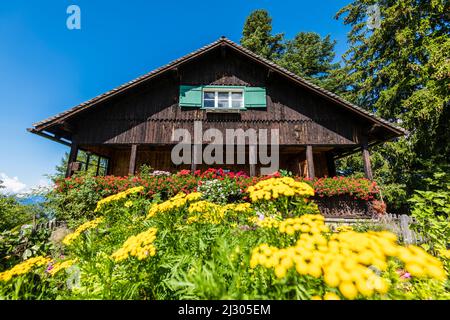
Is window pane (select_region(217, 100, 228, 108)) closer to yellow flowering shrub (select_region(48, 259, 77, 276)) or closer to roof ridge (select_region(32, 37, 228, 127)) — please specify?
roof ridge (select_region(32, 37, 228, 127))

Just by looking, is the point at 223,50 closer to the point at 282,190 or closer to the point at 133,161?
the point at 133,161

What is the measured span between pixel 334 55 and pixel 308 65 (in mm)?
3850

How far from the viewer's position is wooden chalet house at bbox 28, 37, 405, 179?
991cm

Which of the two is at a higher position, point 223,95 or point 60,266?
point 223,95

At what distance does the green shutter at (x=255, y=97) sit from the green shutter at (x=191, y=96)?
2.61 m

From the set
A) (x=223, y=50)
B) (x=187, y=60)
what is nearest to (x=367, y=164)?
(x=223, y=50)

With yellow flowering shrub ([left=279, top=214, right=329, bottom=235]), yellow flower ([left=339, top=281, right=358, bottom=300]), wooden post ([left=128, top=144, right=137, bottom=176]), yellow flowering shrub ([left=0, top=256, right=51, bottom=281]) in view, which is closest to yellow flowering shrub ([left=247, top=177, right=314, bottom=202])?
yellow flowering shrub ([left=279, top=214, right=329, bottom=235])

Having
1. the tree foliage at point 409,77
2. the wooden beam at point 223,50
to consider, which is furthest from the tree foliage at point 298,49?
the wooden beam at point 223,50

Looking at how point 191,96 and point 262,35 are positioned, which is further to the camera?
point 262,35

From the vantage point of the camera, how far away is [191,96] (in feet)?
34.4

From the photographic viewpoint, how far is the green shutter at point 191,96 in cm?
1035

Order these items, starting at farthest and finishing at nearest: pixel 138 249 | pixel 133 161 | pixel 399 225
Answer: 1. pixel 133 161
2. pixel 399 225
3. pixel 138 249

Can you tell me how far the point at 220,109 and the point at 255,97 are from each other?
86.3 inches
